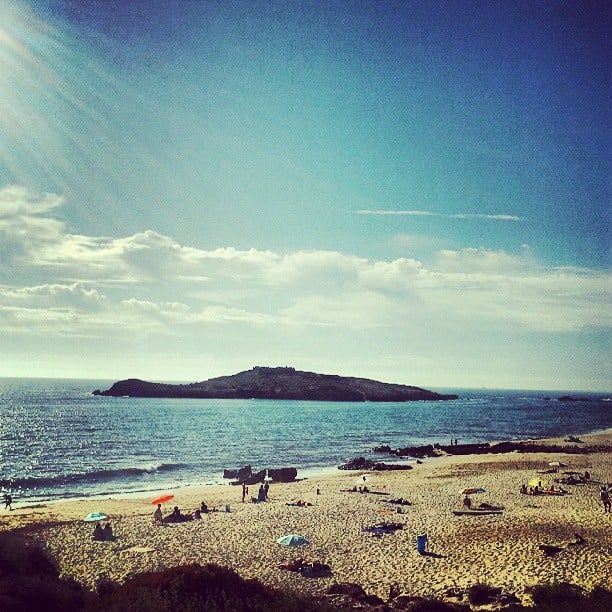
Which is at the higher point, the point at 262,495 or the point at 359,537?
the point at 359,537

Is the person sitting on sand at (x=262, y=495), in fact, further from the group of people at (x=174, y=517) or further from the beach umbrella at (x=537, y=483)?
the beach umbrella at (x=537, y=483)

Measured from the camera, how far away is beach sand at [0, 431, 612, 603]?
18.5 m

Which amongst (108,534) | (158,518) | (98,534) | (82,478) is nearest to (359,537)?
(158,518)

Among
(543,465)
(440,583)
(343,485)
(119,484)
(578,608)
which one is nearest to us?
(578,608)

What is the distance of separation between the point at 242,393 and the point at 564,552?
588 ft

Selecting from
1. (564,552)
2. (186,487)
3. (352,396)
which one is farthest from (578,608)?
(352,396)

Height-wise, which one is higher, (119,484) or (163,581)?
(163,581)

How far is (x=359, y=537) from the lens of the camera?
78.9 feet

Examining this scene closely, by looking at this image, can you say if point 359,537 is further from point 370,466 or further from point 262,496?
point 370,466

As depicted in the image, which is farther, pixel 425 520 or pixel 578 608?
pixel 425 520

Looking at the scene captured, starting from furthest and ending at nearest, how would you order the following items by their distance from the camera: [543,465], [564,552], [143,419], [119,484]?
[143,419] → [543,465] → [119,484] → [564,552]

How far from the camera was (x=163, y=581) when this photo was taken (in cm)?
1142

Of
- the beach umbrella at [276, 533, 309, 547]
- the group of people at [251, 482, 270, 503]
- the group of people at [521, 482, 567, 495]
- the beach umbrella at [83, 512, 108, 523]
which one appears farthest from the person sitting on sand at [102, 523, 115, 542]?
the group of people at [521, 482, 567, 495]

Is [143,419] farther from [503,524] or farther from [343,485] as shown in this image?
[503,524]
